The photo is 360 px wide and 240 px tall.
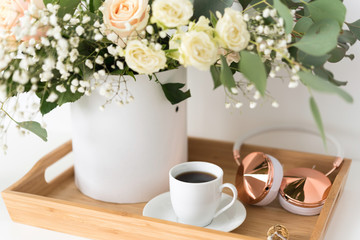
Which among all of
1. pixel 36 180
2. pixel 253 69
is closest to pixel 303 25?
pixel 253 69

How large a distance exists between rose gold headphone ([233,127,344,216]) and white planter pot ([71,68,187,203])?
5.5 inches

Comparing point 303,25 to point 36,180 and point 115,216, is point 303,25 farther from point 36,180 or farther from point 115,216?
point 36,180

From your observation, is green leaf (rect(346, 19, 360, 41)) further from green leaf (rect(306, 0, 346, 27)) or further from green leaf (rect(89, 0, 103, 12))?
green leaf (rect(89, 0, 103, 12))

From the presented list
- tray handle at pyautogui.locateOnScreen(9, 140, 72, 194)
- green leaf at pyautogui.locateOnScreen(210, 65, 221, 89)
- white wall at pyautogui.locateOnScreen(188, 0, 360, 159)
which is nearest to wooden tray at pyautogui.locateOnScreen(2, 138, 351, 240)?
tray handle at pyautogui.locateOnScreen(9, 140, 72, 194)

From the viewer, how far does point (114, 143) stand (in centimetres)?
79

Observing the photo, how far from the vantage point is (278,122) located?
1.06m

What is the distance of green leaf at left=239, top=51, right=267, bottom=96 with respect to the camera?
0.60 m

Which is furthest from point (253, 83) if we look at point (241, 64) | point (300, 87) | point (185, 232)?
point (300, 87)

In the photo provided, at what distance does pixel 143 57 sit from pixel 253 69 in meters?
0.16

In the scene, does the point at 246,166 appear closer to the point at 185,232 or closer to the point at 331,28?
the point at 185,232

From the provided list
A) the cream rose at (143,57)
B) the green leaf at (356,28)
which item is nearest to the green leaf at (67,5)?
the cream rose at (143,57)

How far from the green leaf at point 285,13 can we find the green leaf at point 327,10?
0.20ft

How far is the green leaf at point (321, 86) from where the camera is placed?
0.55 metres

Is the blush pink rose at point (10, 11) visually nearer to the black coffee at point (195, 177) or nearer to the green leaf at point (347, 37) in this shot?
the black coffee at point (195, 177)
